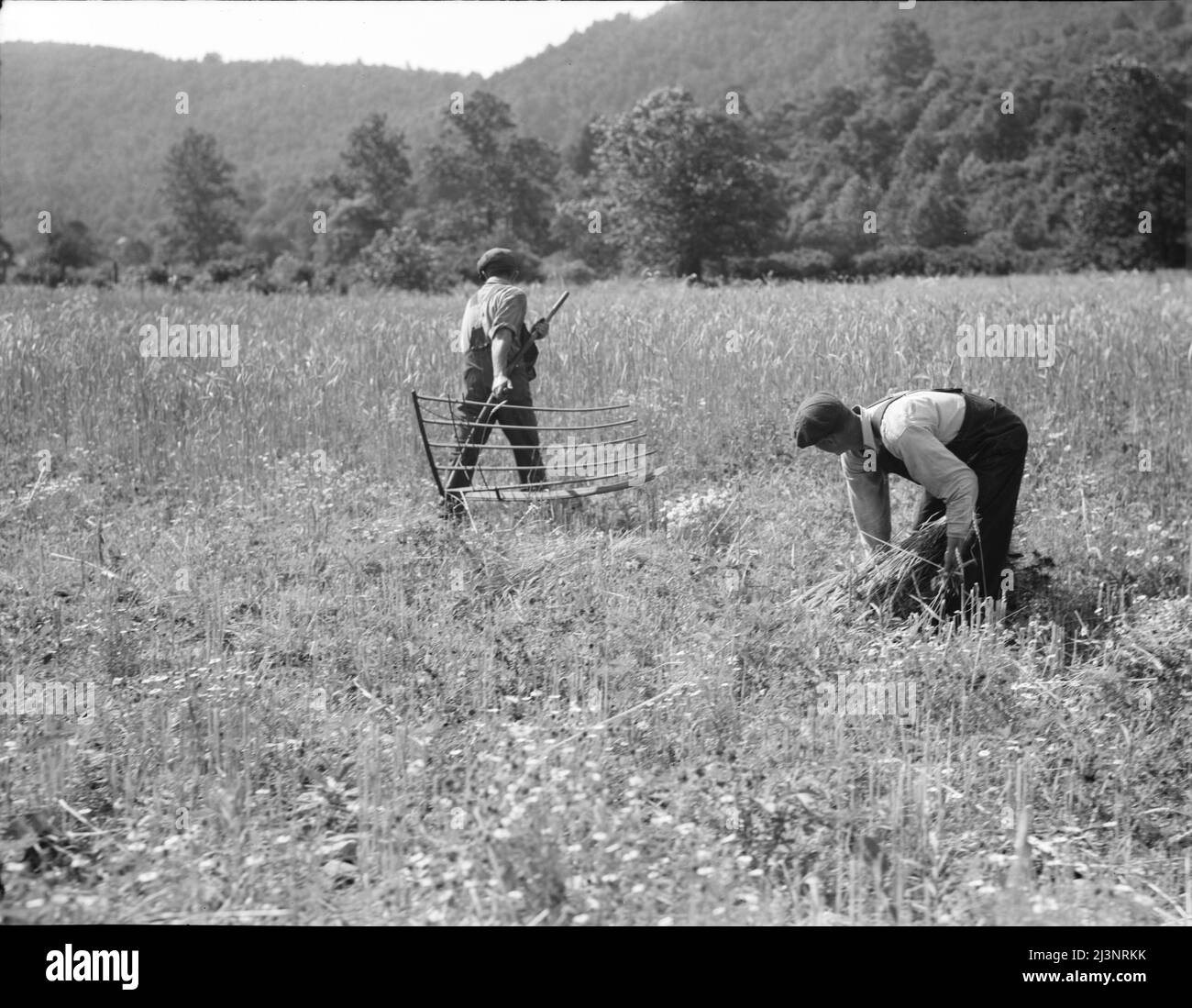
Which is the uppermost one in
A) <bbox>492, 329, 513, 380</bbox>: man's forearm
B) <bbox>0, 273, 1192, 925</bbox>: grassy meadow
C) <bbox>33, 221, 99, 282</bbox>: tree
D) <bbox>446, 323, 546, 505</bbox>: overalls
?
<bbox>33, 221, 99, 282</bbox>: tree

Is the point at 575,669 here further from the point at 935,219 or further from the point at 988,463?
the point at 935,219

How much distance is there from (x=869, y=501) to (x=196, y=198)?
63.3 meters

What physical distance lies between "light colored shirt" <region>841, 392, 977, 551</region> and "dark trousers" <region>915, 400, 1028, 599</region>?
→ 132mm

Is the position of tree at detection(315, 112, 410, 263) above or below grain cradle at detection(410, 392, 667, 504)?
above

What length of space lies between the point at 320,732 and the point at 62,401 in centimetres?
539

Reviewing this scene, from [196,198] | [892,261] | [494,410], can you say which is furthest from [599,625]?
→ [196,198]

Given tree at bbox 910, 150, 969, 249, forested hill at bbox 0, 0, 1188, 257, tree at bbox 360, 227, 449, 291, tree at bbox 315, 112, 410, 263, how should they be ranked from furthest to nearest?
forested hill at bbox 0, 0, 1188, 257
tree at bbox 315, 112, 410, 263
tree at bbox 910, 150, 969, 249
tree at bbox 360, 227, 449, 291

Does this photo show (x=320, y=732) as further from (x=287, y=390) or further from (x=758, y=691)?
(x=287, y=390)

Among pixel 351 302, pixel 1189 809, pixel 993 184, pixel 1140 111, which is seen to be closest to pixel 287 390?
pixel 1189 809

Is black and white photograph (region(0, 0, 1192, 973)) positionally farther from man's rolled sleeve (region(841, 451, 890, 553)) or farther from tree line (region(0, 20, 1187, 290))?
tree line (region(0, 20, 1187, 290))

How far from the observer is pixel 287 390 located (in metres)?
8.38

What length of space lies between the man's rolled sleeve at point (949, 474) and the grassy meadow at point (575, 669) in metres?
0.47

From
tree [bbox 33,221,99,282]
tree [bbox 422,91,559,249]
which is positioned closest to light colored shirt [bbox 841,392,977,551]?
tree [bbox 33,221,99,282]

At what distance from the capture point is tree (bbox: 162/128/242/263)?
6097 centimetres
